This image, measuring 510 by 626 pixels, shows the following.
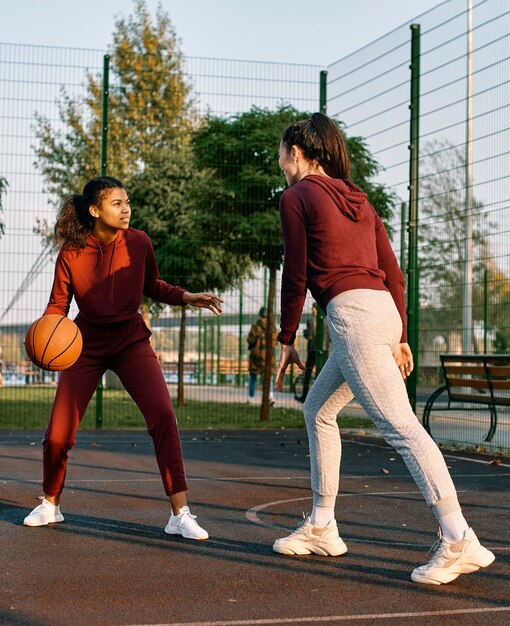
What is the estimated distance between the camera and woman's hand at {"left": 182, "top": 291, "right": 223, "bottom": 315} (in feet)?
19.1

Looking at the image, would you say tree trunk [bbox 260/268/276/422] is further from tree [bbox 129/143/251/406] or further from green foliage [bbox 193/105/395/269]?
tree [bbox 129/143/251/406]

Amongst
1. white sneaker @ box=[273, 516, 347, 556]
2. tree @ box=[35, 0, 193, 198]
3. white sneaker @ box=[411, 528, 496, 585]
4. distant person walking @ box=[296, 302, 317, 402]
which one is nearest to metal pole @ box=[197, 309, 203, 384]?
tree @ box=[35, 0, 193, 198]

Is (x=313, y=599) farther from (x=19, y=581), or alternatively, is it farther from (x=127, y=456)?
(x=127, y=456)

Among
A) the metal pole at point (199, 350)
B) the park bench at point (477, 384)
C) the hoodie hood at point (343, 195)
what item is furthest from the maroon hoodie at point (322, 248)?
the metal pole at point (199, 350)

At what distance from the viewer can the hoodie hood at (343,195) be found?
4789 mm

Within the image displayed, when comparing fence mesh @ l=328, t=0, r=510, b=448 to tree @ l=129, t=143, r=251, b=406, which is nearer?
fence mesh @ l=328, t=0, r=510, b=448

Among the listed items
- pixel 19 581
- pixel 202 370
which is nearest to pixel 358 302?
pixel 19 581

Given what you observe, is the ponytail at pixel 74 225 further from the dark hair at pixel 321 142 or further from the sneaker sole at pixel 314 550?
the sneaker sole at pixel 314 550

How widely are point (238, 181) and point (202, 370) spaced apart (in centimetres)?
1271

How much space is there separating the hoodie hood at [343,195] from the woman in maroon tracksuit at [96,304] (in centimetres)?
124

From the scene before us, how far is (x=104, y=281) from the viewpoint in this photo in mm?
5891

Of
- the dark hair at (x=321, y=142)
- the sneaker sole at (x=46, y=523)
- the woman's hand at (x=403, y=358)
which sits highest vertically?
the dark hair at (x=321, y=142)

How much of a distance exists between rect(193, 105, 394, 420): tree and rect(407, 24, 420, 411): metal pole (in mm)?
1270

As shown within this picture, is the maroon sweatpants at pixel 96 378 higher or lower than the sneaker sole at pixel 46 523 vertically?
higher
